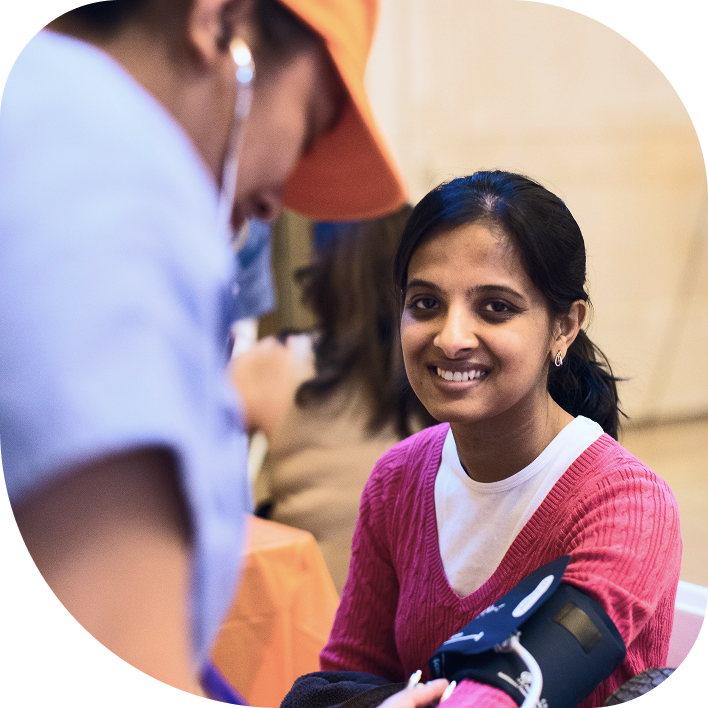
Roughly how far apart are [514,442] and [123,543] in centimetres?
40

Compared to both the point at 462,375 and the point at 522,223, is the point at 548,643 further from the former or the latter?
the point at 522,223

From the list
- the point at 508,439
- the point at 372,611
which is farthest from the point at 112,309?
the point at 372,611

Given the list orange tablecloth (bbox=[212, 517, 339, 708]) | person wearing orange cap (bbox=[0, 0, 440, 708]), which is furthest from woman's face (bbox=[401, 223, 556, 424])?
orange tablecloth (bbox=[212, 517, 339, 708])

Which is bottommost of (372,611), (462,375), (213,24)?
(372,611)

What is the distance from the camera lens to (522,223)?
0.58 m

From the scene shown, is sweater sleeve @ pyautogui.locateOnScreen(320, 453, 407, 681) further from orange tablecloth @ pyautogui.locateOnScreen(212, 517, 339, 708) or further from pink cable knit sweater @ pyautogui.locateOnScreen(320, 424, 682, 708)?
orange tablecloth @ pyautogui.locateOnScreen(212, 517, 339, 708)

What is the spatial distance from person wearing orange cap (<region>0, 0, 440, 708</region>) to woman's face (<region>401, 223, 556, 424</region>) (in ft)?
0.77

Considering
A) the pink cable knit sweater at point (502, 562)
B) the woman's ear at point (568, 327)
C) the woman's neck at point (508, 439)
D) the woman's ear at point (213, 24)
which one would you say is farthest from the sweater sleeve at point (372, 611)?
the woman's ear at point (213, 24)

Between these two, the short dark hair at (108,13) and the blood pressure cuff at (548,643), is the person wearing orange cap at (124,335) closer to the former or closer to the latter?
the short dark hair at (108,13)

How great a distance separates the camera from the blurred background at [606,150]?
668 mm

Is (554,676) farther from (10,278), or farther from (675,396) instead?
(10,278)

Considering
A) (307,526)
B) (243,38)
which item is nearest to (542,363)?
(243,38)

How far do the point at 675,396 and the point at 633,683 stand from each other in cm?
25

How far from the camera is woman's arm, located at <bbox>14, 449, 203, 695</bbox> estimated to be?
0.29m
